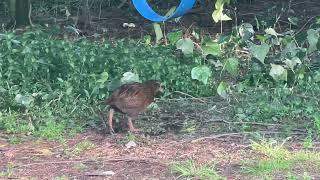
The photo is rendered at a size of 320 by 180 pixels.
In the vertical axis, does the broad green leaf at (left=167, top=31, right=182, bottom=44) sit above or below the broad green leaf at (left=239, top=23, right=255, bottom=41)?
below

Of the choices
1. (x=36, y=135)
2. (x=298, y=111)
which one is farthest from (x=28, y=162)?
(x=298, y=111)

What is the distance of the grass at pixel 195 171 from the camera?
4906mm

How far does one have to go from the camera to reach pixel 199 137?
5.95m

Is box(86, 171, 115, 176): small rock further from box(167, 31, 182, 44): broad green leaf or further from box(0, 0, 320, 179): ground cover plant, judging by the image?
box(167, 31, 182, 44): broad green leaf

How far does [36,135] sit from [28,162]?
2.36ft

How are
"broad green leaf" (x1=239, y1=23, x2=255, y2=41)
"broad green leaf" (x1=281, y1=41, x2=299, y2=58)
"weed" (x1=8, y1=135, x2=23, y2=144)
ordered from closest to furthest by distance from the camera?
"weed" (x1=8, y1=135, x2=23, y2=144)
"broad green leaf" (x1=281, y1=41, x2=299, y2=58)
"broad green leaf" (x1=239, y1=23, x2=255, y2=41)

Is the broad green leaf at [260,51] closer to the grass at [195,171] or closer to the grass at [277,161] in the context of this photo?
the grass at [277,161]

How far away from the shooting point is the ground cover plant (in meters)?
5.25

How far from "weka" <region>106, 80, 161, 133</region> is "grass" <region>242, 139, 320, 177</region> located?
3.44ft

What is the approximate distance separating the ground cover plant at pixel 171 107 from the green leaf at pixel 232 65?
0.04 feet

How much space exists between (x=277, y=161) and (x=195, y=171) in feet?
2.10

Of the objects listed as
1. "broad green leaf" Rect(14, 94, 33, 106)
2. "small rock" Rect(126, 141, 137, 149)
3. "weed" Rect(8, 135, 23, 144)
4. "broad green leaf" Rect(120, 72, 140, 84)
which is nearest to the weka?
"small rock" Rect(126, 141, 137, 149)

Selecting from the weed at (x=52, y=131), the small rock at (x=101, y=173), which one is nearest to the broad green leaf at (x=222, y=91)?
the weed at (x=52, y=131)

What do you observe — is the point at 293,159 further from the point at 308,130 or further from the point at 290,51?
the point at 290,51
